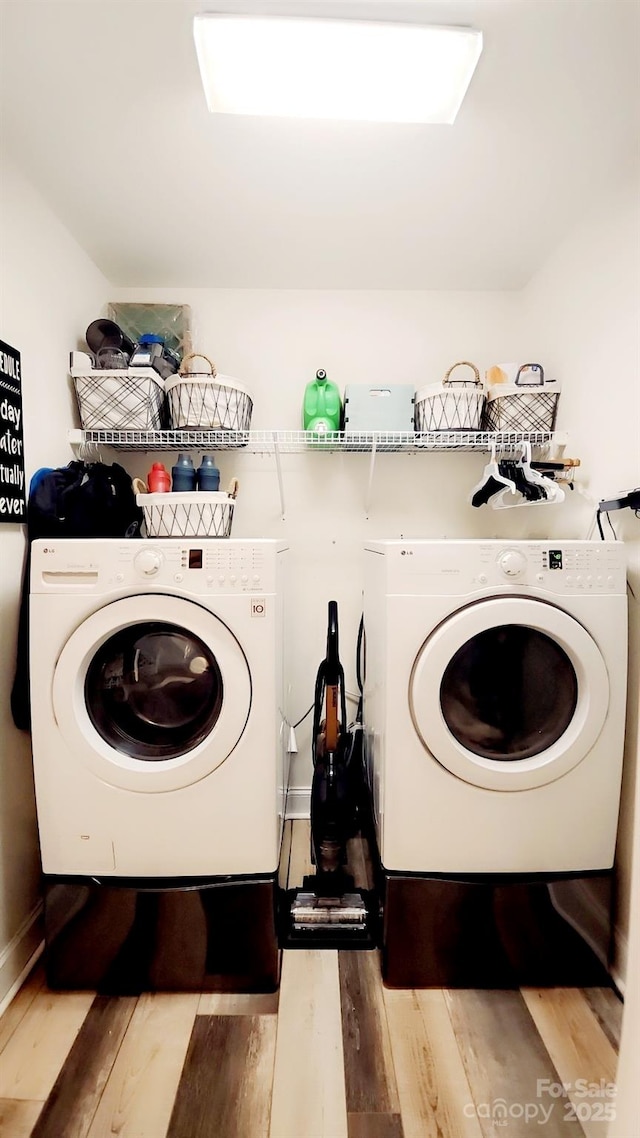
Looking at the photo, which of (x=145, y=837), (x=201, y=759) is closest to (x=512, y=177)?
(x=201, y=759)

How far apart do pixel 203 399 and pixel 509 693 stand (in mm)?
1324

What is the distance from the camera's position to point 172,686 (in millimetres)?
1346

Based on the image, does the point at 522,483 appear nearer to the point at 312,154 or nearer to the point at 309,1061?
the point at 312,154

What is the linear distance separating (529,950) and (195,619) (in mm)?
1252

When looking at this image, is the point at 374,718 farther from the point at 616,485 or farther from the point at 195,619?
the point at 616,485

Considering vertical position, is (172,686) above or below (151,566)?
below

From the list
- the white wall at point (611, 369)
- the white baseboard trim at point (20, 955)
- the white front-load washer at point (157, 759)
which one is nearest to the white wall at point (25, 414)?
the white baseboard trim at point (20, 955)

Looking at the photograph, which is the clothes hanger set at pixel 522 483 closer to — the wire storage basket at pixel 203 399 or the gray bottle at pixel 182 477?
the wire storage basket at pixel 203 399

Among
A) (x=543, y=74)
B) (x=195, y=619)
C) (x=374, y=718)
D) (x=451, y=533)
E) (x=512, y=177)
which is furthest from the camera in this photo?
(x=451, y=533)

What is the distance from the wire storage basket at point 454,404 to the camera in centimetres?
172

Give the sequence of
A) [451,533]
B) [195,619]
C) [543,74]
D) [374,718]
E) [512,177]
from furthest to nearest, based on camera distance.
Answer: [451,533] < [374,718] < [512,177] < [195,619] < [543,74]

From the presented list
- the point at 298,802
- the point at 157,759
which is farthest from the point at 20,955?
the point at 298,802

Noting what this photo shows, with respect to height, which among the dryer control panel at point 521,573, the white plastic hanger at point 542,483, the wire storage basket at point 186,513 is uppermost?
the white plastic hanger at point 542,483

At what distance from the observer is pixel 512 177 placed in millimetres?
1467
